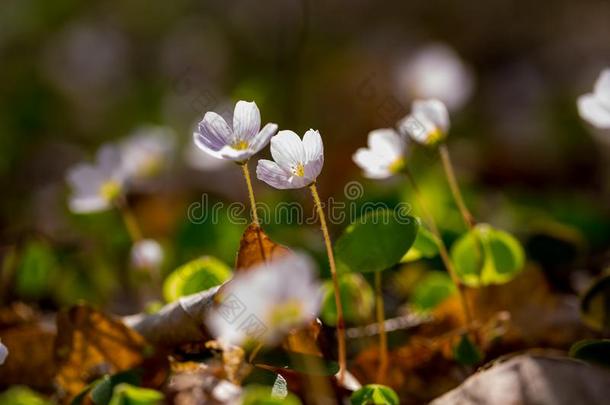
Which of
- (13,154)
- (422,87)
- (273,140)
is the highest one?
(273,140)

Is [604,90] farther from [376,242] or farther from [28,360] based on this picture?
[28,360]

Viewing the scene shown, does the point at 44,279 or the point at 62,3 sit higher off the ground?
the point at 62,3

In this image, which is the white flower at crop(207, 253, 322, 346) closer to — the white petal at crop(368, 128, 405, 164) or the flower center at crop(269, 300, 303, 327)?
the flower center at crop(269, 300, 303, 327)

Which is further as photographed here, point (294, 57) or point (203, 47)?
point (203, 47)

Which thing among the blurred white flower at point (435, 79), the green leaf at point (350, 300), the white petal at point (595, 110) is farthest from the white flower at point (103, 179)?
the blurred white flower at point (435, 79)

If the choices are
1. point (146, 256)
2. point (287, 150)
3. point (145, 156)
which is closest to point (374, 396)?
point (287, 150)

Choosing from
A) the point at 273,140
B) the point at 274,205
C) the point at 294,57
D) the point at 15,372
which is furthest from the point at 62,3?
the point at 273,140

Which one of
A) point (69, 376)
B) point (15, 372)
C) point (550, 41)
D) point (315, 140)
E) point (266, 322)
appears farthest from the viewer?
point (550, 41)

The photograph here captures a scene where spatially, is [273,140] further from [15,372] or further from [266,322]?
[15,372]
